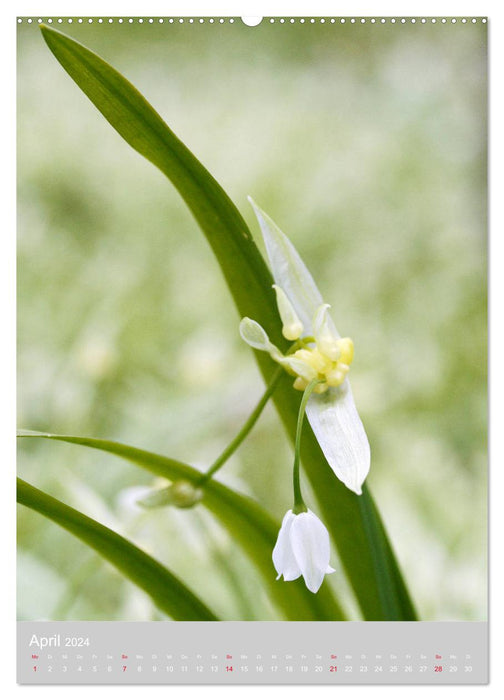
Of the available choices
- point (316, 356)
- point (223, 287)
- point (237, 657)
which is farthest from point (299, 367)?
point (223, 287)

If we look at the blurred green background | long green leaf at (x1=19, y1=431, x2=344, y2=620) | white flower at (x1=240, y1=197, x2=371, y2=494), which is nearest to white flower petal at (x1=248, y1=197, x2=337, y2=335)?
white flower at (x1=240, y1=197, x2=371, y2=494)

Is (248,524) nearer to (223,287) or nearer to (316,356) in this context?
(316,356)

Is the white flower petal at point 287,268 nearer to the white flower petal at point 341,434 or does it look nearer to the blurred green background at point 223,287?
the white flower petal at point 341,434

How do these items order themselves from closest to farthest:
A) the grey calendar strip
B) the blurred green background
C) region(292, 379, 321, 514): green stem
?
region(292, 379, 321, 514): green stem
the grey calendar strip
the blurred green background

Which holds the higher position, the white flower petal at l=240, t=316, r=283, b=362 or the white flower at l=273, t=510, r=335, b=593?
the white flower petal at l=240, t=316, r=283, b=362

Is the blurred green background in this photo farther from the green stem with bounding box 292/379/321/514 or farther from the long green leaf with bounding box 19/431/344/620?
the green stem with bounding box 292/379/321/514

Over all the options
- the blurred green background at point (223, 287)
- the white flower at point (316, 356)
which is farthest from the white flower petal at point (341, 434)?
the blurred green background at point (223, 287)
